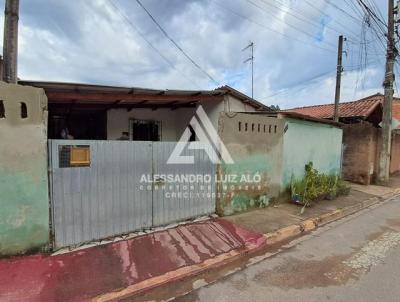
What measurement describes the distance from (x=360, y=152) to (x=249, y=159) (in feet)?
26.4

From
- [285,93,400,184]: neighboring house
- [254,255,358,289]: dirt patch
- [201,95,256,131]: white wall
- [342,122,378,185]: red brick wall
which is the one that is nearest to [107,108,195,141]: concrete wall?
[201,95,256,131]: white wall

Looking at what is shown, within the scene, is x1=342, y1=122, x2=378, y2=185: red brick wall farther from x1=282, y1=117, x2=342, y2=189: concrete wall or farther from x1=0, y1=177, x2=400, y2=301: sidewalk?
x1=0, y1=177, x2=400, y2=301: sidewalk

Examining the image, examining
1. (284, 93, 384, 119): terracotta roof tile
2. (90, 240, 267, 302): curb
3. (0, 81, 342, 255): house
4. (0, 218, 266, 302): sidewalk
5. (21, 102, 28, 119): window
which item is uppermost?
(284, 93, 384, 119): terracotta roof tile

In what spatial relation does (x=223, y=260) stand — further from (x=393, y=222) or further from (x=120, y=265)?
(x=393, y=222)

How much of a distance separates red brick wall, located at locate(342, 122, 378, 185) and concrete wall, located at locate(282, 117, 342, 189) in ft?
6.81

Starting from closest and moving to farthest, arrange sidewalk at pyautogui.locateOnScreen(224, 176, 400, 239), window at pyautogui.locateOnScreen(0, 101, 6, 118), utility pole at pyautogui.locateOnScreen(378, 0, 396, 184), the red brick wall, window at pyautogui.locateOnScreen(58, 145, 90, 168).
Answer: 1. window at pyautogui.locateOnScreen(0, 101, 6, 118)
2. window at pyautogui.locateOnScreen(58, 145, 90, 168)
3. sidewalk at pyautogui.locateOnScreen(224, 176, 400, 239)
4. utility pole at pyautogui.locateOnScreen(378, 0, 396, 184)
5. the red brick wall

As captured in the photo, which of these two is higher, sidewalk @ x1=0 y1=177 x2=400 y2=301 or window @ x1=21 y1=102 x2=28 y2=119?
window @ x1=21 y1=102 x2=28 y2=119

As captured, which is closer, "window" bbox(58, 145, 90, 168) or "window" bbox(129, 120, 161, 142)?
"window" bbox(58, 145, 90, 168)

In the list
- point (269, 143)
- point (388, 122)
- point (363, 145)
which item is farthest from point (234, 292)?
point (388, 122)

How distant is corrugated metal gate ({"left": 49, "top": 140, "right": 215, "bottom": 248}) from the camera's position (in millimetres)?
4293

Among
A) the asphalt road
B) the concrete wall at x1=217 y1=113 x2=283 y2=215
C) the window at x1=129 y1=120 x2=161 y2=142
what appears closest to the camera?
the asphalt road

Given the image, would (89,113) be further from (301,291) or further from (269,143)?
(301,291)

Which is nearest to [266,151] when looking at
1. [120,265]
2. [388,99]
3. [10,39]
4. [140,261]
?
[140,261]

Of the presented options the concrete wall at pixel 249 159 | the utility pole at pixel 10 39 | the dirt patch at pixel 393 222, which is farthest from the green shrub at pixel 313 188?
the utility pole at pixel 10 39
